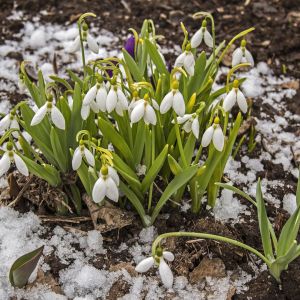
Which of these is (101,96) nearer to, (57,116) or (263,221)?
(57,116)

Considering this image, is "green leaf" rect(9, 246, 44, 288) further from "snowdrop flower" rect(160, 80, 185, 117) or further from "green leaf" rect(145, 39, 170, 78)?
"green leaf" rect(145, 39, 170, 78)

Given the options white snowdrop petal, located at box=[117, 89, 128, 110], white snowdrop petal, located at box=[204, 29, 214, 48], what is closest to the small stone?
white snowdrop petal, located at box=[117, 89, 128, 110]

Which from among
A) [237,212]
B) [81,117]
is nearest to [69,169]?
[81,117]

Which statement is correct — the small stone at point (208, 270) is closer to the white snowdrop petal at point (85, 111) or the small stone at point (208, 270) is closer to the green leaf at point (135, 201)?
the green leaf at point (135, 201)

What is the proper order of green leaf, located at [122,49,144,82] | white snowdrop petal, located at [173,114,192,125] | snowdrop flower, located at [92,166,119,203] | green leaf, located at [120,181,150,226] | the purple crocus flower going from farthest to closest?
the purple crocus flower → green leaf, located at [122,49,144,82] → green leaf, located at [120,181,150,226] → white snowdrop petal, located at [173,114,192,125] → snowdrop flower, located at [92,166,119,203]

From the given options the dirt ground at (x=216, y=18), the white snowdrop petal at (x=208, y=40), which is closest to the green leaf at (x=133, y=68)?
the white snowdrop petal at (x=208, y=40)

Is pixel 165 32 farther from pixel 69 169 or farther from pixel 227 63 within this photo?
pixel 69 169
